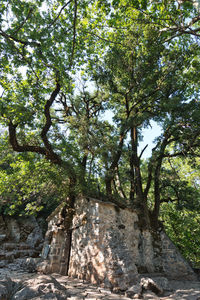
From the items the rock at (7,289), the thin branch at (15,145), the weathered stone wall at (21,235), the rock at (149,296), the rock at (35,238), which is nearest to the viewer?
the rock at (7,289)

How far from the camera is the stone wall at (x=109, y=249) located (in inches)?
219

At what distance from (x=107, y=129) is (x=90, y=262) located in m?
7.13

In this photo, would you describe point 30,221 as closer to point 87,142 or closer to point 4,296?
point 87,142

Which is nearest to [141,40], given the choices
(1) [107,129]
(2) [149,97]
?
(2) [149,97]

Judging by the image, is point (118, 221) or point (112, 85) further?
point (112, 85)

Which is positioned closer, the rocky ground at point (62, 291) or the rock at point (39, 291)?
the rock at point (39, 291)

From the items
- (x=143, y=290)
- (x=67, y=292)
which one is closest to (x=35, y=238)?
(x=67, y=292)

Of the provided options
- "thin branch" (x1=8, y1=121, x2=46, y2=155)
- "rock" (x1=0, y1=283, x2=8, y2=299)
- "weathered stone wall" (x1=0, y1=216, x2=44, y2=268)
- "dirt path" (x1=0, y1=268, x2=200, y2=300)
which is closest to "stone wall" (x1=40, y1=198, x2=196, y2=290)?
"dirt path" (x1=0, y1=268, x2=200, y2=300)

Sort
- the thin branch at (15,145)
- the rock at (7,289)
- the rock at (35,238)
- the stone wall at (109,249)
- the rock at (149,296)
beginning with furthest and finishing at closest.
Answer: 1. the rock at (35,238)
2. the thin branch at (15,145)
3. the stone wall at (109,249)
4. the rock at (149,296)
5. the rock at (7,289)

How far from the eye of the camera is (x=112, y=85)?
892 centimetres

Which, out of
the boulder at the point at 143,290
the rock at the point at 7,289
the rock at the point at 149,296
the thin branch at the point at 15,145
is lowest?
the rock at the point at 149,296

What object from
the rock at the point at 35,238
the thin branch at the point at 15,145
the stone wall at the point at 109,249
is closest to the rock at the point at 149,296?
the stone wall at the point at 109,249

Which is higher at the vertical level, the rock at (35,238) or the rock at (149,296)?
the rock at (35,238)

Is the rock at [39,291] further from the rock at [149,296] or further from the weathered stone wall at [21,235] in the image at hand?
the weathered stone wall at [21,235]
